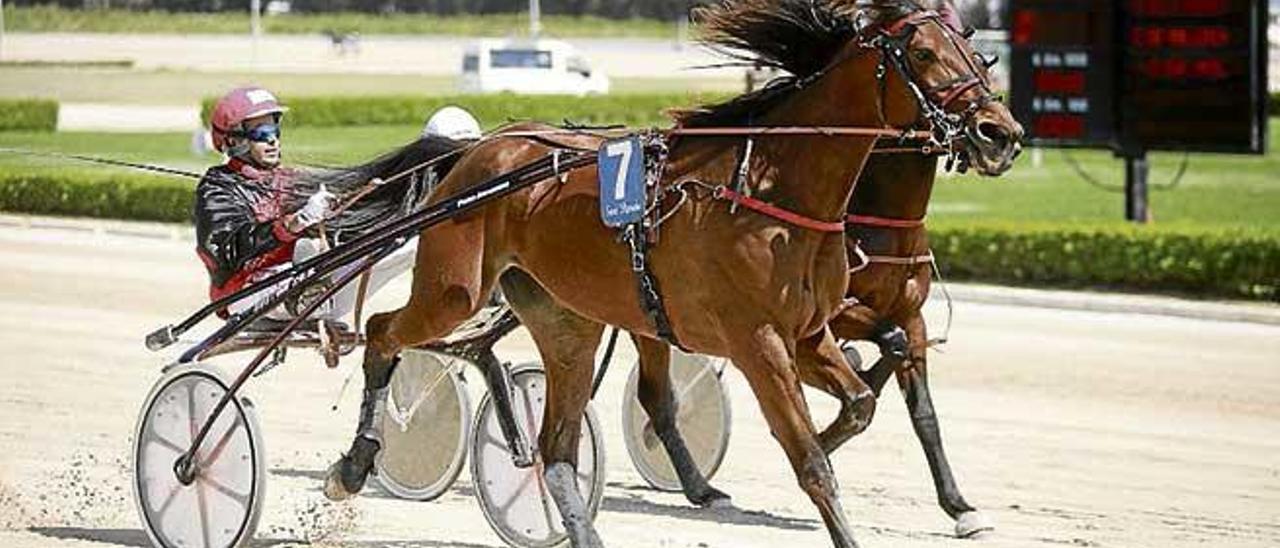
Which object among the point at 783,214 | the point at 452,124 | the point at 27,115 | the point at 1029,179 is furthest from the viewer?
the point at 27,115

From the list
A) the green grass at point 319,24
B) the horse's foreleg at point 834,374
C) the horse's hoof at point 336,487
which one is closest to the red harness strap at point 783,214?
the horse's foreleg at point 834,374

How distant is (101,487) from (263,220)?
1.36 metres

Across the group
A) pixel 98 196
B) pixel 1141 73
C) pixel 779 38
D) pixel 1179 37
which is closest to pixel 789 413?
pixel 779 38

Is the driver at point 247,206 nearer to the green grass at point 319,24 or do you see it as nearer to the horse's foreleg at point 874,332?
the horse's foreleg at point 874,332

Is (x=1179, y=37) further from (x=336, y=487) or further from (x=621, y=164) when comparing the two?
(x=621, y=164)

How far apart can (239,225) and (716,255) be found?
72.5 inches

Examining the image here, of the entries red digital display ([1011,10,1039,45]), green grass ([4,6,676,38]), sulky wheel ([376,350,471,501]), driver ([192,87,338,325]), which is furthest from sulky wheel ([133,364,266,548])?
green grass ([4,6,676,38])

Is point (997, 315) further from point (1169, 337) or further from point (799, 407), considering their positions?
point (799, 407)

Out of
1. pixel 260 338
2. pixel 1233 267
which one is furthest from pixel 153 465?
pixel 1233 267

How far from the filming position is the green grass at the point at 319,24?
150 ft

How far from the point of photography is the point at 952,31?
21.5 feet

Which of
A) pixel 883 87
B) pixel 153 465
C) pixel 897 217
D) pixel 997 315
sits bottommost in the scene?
pixel 997 315

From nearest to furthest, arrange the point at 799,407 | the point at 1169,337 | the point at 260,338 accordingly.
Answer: the point at 799,407 < the point at 260,338 < the point at 1169,337

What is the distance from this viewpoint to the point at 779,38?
689 centimetres
